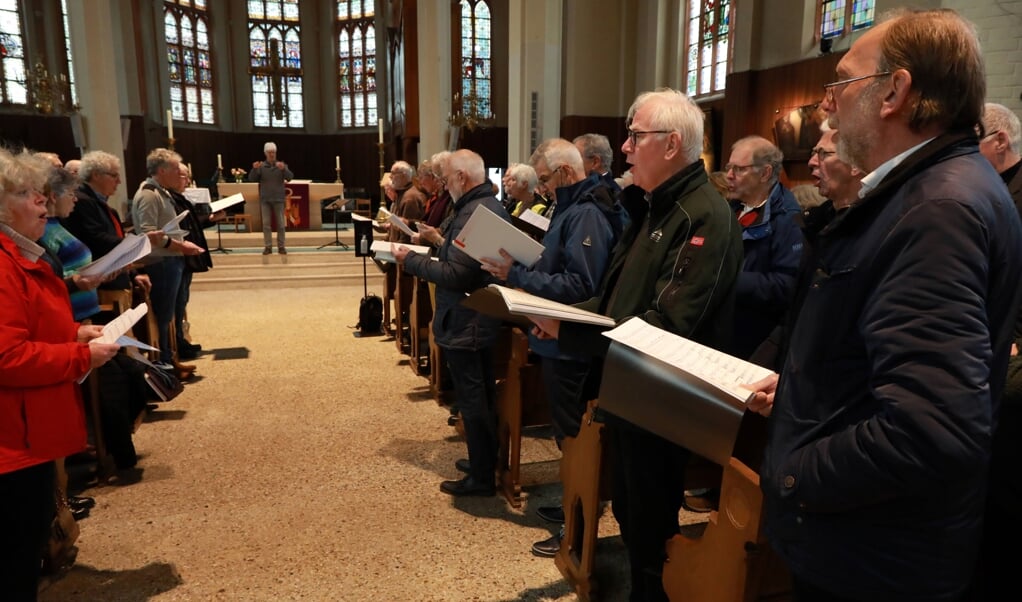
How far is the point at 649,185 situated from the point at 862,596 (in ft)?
3.92

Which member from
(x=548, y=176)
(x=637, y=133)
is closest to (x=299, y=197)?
(x=548, y=176)

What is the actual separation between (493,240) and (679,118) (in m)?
0.87

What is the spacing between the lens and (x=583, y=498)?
2.19m

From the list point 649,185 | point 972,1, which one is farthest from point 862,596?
point 972,1

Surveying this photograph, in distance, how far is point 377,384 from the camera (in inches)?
187

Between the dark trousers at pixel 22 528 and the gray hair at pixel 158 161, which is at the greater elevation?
the gray hair at pixel 158 161

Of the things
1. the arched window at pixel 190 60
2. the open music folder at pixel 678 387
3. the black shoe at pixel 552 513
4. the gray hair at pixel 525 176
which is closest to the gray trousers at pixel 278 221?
the gray hair at pixel 525 176

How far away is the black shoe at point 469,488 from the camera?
301 centimetres

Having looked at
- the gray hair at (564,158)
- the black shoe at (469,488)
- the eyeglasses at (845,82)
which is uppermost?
the eyeglasses at (845,82)

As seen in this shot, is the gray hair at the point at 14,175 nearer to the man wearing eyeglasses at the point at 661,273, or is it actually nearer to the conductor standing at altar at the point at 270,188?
the man wearing eyeglasses at the point at 661,273

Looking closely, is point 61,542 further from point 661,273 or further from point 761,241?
point 761,241

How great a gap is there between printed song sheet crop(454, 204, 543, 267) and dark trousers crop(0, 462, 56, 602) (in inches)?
58.0

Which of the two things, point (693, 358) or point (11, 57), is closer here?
point (693, 358)

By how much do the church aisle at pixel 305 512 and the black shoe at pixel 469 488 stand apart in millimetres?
40
